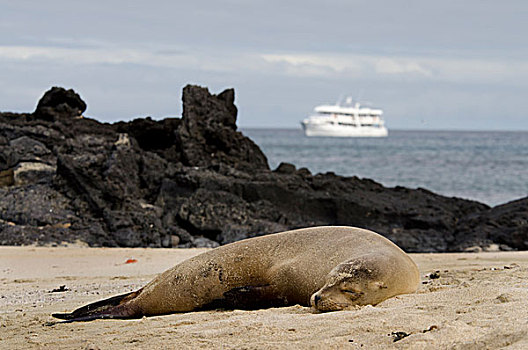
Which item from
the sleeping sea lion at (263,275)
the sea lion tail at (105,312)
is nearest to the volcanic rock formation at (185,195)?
the sea lion tail at (105,312)

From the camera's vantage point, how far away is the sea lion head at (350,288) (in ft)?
14.2

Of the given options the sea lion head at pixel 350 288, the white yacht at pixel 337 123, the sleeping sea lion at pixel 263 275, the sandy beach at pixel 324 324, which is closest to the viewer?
the sandy beach at pixel 324 324

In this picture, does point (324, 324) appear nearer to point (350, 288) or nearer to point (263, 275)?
point (350, 288)

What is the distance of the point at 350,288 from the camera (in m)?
4.39

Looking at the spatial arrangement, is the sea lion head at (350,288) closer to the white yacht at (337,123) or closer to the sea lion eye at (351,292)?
the sea lion eye at (351,292)

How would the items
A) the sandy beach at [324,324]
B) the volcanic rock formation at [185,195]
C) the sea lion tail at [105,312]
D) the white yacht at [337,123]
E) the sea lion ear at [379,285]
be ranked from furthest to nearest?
the white yacht at [337,123], the volcanic rock formation at [185,195], the sea lion tail at [105,312], the sea lion ear at [379,285], the sandy beach at [324,324]

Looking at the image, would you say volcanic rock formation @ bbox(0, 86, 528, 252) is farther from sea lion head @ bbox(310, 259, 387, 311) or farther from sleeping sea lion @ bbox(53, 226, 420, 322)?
sea lion head @ bbox(310, 259, 387, 311)

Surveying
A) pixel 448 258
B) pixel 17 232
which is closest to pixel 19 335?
pixel 448 258

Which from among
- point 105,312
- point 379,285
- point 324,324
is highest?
point 379,285

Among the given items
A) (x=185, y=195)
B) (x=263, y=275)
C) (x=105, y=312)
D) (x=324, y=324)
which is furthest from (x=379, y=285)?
(x=185, y=195)

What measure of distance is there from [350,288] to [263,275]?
86 cm

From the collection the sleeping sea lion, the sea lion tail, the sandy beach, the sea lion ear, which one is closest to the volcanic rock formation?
the sandy beach

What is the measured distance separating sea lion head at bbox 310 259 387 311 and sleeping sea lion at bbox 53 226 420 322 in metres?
0.12

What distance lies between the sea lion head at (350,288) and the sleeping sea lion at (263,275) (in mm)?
120
